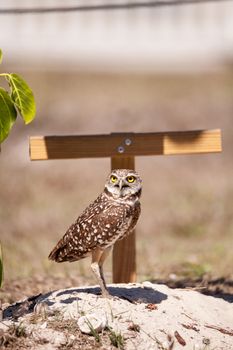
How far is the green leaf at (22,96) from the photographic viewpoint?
4.50m

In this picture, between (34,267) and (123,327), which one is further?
(34,267)

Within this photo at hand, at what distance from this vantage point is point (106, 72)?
18.3 m

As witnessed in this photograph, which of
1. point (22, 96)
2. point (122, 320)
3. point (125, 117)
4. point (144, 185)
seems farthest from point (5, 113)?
point (125, 117)

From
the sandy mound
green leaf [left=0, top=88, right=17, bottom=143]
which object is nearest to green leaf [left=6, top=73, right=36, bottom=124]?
green leaf [left=0, top=88, right=17, bottom=143]

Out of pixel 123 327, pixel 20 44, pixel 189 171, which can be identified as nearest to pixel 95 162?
pixel 189 171

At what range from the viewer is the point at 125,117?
13.8 metres

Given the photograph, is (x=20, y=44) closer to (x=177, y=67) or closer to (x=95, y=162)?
(x=95, y=162)

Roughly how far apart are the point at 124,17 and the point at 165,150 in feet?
22.6

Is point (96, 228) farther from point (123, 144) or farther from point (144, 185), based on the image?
point (144, 185)

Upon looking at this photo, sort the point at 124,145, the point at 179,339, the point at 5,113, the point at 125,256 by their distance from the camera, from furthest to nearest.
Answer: the point at 125,256 → the point at 124,145 → the point at 179,339 → the point at 5,113

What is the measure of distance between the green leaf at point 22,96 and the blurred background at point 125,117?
6.18 ft

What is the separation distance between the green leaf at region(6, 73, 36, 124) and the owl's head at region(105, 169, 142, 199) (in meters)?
0.71

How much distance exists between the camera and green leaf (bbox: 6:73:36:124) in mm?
4500

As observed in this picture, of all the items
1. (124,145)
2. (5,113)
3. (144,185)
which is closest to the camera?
(5,113)
